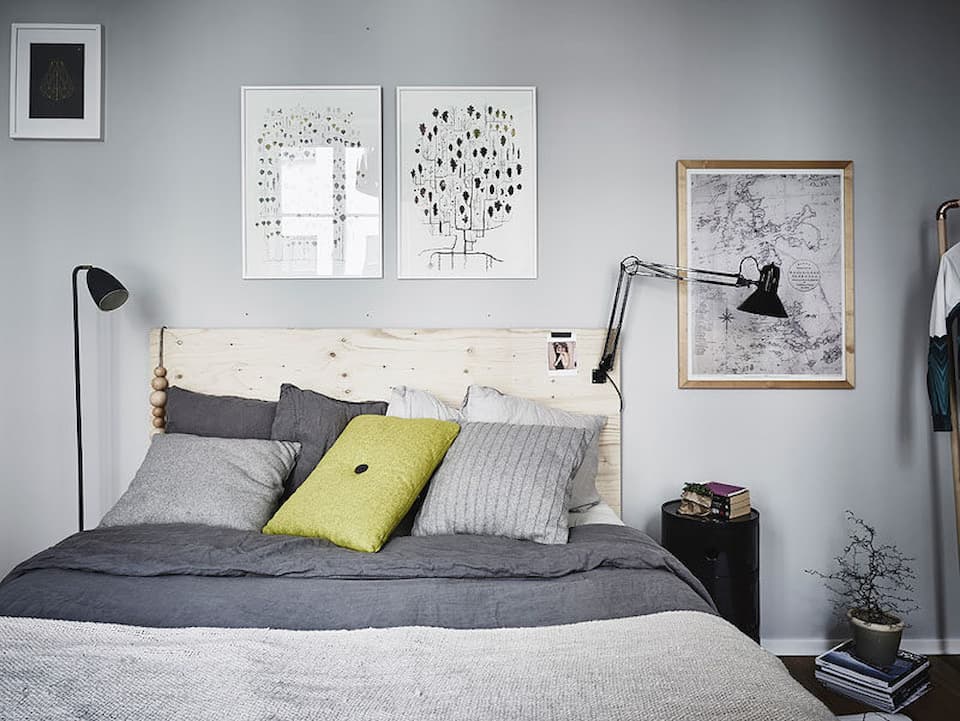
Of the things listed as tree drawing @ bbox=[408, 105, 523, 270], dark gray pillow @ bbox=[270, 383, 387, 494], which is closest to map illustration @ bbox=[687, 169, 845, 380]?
tree drawing @ bbox=[408, 105, 523, 270]

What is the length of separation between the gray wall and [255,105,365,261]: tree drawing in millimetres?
122

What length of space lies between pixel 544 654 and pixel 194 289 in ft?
7.20

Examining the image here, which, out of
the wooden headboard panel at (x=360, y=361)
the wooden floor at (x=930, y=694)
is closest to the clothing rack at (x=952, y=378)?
the wooden floor at (x=930, y=694)

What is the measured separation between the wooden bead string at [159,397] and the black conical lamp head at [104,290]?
0.35 meters

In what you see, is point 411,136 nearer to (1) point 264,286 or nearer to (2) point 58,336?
(1) point 264,286

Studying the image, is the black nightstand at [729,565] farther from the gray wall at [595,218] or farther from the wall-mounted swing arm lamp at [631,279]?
the wall-mounted swing arm lamp at [631,279]

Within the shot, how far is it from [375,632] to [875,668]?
77.1 inches

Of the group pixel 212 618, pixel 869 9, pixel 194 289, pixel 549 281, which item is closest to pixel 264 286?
pixel 194 289

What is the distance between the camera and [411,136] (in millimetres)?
2934

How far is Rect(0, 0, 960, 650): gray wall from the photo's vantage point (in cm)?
293

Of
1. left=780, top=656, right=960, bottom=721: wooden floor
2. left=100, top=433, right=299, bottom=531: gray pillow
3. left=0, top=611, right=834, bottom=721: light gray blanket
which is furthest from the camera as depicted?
left=780, top=656, right=960, bottom=721: wooden floor

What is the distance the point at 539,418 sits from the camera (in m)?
2.69

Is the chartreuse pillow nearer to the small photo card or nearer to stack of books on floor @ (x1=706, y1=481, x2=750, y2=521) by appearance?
the small photo card

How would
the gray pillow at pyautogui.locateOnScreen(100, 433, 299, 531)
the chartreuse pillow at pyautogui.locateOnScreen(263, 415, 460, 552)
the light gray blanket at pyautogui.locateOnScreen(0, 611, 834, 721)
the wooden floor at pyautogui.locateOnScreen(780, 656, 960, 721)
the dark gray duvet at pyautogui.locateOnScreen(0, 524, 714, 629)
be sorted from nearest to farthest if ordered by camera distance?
the light gray blanket at pyautogui.locateOnScreen(0, 611, 834, 721) → the dark gray duvet at pyautogui.locateOnScreen(0, 524, 714, 629) → the chartreuse pillow at pyautogui.locateOnScreen(263, 415, 460, 552) → the gray pillow at pyautogui.locateOnScreen(100, 433, 299, 531) → the wooden floor at pyautogui.locateOnScreen(780, 656, 960, 721)
